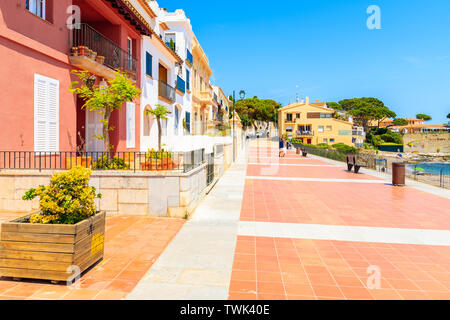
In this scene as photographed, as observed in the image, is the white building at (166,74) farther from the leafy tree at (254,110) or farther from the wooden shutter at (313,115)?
the leafy tree at (254,110)

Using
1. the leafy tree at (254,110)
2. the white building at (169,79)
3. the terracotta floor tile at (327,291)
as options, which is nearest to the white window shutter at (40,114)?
the white building at (169,79)

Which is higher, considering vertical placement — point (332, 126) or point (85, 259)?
point (332, 126)

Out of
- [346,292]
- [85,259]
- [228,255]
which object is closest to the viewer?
[346,292]

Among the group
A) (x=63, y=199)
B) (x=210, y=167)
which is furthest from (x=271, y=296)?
(x=210, y=167)

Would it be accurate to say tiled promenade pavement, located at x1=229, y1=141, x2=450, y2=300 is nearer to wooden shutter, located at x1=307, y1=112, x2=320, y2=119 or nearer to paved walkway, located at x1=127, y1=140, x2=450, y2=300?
paved walkway, located at x1=127, y1=140, x2=450, y2=300

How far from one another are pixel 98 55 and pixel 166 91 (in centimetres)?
670

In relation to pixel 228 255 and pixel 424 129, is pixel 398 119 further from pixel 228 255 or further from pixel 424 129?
pixel 228 255

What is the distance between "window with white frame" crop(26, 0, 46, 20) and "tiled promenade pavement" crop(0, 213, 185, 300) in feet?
21.6

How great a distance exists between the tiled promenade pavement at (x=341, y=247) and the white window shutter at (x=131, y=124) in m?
6.63

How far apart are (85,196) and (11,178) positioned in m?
4.63

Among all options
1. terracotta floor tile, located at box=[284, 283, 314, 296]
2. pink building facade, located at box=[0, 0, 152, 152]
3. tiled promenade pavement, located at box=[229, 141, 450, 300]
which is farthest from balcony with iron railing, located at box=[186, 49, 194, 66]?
terracotta floor tile, located at box=[284, 283, 314, 296]

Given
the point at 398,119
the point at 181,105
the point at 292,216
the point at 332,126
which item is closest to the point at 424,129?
the point at 398,119

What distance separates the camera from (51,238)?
3549 mm

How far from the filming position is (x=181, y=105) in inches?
815
